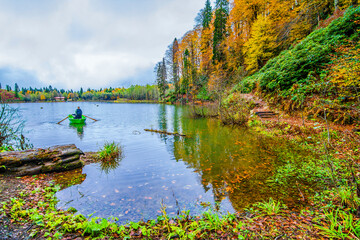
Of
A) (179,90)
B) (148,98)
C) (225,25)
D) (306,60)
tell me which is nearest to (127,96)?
(148,98)

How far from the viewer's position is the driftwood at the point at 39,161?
535cm

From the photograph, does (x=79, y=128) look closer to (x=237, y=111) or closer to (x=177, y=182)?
(x=177, y=182)

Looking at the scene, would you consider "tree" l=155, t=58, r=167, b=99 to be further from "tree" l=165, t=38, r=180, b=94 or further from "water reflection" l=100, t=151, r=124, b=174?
"water reflection" l=100, t=151, r=124, b=174

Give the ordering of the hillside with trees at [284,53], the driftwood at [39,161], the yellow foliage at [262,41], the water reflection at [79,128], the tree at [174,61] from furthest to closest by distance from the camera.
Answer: the tree at [174,61]
the yellow foliage at [262,41]
the water reflection at [79,128]
the hillside with trees at [284,53]
the driftwood at [39,161]

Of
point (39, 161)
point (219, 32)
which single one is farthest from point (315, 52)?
point (219, 32)

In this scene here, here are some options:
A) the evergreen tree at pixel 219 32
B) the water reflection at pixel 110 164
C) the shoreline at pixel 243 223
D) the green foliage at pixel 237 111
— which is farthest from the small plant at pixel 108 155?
the evergreen tree at pixel 219 32

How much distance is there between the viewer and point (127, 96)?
390ft

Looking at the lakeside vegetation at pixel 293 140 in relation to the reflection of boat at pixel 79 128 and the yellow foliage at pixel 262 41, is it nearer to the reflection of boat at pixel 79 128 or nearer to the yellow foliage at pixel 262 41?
the yellow foliage at pixel 262 41

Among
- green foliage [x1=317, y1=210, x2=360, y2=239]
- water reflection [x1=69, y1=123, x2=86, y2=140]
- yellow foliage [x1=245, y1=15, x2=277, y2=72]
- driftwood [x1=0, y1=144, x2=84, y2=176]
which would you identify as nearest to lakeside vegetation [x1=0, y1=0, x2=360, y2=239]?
green foliage [x1=317, y1=210, x2=360, y2=239]

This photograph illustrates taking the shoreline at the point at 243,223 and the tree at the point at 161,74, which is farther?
the tree at the point at 161,74

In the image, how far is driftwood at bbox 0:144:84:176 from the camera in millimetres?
5348

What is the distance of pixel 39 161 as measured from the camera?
5957 millimetres

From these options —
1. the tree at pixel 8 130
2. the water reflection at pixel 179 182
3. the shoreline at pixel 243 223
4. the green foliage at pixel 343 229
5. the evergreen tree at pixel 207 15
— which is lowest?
the water reflection at pixel 179 182

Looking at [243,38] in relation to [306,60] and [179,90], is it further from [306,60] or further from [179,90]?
[179,90]
